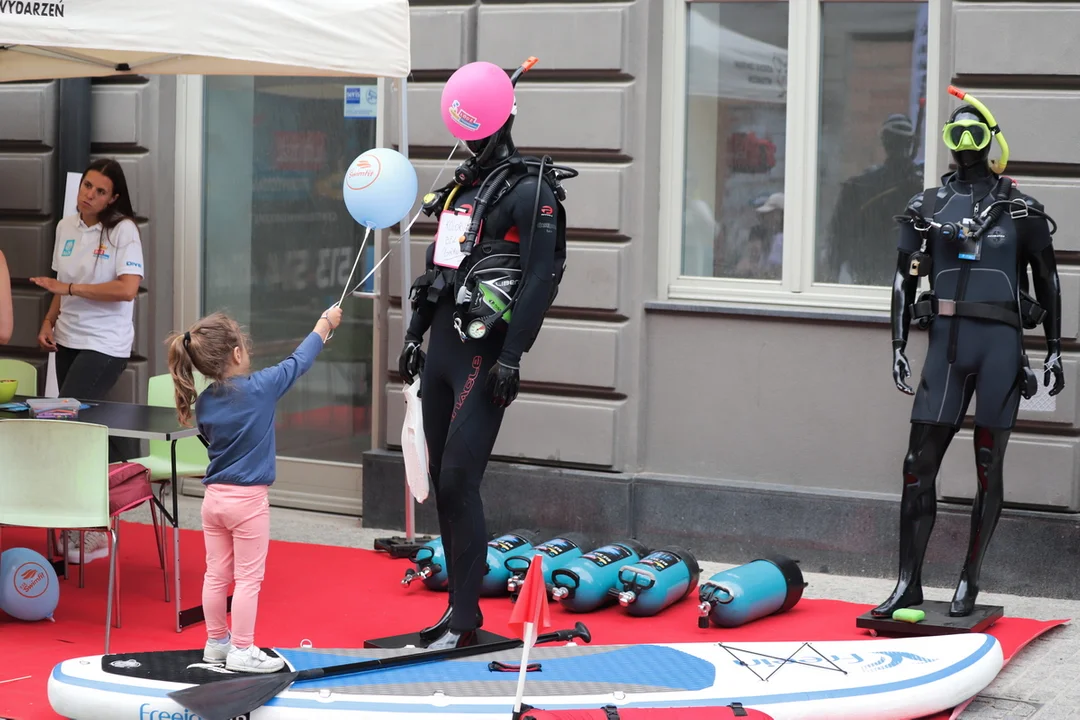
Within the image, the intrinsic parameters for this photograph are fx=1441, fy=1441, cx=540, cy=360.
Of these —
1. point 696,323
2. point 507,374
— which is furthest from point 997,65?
point 507,374

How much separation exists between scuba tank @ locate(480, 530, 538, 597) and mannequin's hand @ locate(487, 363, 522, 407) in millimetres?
1448

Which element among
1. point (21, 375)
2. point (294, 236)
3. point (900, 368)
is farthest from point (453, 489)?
point (294, 236)

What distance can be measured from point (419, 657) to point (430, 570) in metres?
1.50

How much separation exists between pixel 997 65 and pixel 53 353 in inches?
214

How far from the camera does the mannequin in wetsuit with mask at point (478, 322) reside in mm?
5273

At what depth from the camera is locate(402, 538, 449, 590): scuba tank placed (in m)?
6.64

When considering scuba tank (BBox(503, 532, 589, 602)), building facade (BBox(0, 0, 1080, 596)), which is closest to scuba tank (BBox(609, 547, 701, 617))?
scuba tank (BBox(503, 532, 589, 602))

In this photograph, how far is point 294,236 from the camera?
28.6 ft

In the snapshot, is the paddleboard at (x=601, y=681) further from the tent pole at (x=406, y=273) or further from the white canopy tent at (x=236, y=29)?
the white canopy tent at (x=236, y=29)

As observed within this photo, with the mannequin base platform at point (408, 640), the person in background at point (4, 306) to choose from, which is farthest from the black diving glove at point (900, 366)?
the person in background at point (4, 306)

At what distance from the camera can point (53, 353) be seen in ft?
27.6

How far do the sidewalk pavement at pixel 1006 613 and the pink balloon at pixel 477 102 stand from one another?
8.98 feet

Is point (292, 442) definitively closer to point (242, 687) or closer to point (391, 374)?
point (391, 374)

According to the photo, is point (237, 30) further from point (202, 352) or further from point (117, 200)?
point (117, 200)
